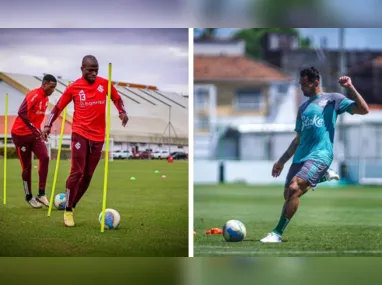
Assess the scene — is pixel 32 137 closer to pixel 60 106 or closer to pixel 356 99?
pixel 60 106

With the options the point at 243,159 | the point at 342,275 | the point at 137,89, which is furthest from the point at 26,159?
the point at 243,159

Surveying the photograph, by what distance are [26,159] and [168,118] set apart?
136cm

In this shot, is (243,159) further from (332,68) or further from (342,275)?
(342,275)

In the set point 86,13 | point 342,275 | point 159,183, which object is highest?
point 86,13

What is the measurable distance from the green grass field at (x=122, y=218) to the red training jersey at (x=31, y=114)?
0.30m

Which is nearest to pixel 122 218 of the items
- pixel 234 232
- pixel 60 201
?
pixel 60 201

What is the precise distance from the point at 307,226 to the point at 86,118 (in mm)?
2651

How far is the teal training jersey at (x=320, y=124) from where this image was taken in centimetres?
888

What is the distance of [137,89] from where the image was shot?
29.1ft

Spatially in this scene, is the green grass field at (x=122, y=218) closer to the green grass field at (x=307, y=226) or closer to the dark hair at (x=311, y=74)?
the green grass field at (x=307, y=226)

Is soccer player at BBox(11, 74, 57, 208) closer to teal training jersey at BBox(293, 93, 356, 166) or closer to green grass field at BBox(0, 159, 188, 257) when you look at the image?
green grass field at BBox(0, 159, 188, 257)

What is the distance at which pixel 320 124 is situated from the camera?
29.2ft

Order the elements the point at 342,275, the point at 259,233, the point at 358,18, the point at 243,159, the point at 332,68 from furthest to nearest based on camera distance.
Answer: the point at 243,159 → the point at 332,68 → the point at 259,233 → the point at 358,18 → the point at 342,275

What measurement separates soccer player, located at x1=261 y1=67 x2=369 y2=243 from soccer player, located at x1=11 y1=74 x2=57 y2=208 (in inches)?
88.4
